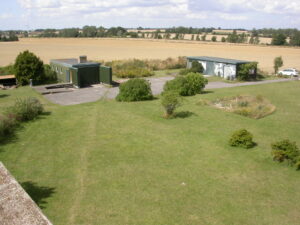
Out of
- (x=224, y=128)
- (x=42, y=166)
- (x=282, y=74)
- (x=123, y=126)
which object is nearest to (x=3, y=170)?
(x=42, y=166)

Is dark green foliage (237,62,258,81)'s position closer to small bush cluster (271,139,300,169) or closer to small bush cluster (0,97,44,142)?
small bush cluster (271,139,300,169)

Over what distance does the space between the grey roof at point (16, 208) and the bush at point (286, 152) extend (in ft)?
35.8

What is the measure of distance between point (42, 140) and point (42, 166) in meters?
3.40

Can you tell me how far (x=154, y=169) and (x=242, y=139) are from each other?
17.1ft

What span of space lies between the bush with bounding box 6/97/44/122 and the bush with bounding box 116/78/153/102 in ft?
24.2

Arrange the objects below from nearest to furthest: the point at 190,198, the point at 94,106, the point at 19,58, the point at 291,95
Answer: the point at 190,198, the point at 94,106, the point at 291,95, the point at 19,58

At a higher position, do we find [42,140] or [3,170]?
[3,170]

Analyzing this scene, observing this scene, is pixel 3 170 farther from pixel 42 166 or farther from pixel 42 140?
pixel 42 140

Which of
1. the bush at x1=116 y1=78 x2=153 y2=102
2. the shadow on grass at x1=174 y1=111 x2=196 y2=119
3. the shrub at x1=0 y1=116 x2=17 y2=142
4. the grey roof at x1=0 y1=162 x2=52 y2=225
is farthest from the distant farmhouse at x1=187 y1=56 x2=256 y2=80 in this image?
the grey roof at x1=0 y1=162 x2=52 y2=225

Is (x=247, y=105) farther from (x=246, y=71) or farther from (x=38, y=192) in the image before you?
(x=38, y=192)

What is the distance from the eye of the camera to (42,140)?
1565 centimetres

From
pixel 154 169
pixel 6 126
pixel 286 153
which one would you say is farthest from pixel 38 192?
pixel 286 153

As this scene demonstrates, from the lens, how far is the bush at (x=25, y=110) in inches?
731

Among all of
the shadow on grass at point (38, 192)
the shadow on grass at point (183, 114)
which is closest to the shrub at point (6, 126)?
the shadow on grass at point (38, 192)
